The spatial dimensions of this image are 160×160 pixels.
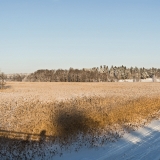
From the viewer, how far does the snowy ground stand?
1170 centimetres

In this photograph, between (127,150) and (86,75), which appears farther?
(86,75)

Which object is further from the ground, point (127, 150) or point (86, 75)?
point (86, 75)

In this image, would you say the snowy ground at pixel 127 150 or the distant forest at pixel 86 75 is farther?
the distant forest at pixel 86 75

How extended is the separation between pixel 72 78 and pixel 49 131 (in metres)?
120

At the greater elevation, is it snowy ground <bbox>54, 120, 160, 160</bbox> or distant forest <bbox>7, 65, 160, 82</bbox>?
distant forest <bbox>7, 65, 160, 82</bbox>

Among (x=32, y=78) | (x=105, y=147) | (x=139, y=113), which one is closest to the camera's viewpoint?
(x=105, y=147)

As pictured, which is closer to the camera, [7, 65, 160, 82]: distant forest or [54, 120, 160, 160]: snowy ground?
[54, 120, 160, 160]: snowy ground

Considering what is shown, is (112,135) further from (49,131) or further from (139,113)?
(139,113)

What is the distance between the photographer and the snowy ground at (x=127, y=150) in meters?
11.7

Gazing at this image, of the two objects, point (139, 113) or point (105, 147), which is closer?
point (105, 147)

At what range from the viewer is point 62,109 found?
67.3 feet

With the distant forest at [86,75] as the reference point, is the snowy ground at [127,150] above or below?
below

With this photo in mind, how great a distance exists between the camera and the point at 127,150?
41.4ft

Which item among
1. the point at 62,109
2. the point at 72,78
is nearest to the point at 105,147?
the point at 62,109
